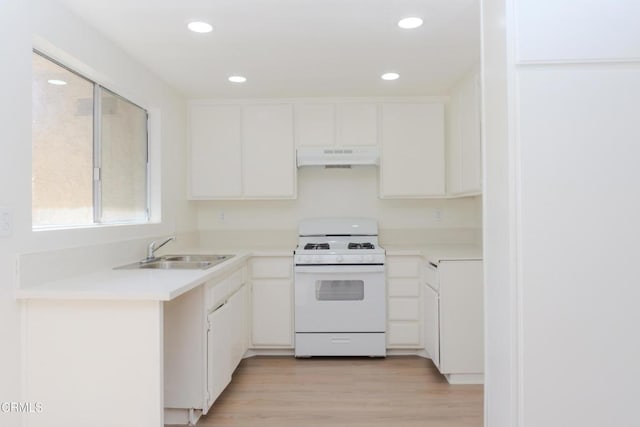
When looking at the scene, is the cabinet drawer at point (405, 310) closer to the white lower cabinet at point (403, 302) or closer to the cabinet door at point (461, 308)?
the white lower cabinet at point (403, 302)

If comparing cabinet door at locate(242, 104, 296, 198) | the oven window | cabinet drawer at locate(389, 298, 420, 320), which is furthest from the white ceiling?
cabinet drawer at locate(389, 298, 420, 320)

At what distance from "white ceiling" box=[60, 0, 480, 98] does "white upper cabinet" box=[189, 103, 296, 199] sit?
25cm

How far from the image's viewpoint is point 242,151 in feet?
12.6

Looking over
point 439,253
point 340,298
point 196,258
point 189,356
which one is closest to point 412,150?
point 439,253

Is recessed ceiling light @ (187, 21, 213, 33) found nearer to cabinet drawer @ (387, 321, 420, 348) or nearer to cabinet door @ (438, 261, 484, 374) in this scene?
cabinet door @ (438, 261, 484, 374)

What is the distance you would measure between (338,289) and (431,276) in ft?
2.47

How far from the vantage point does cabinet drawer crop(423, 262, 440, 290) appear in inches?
122

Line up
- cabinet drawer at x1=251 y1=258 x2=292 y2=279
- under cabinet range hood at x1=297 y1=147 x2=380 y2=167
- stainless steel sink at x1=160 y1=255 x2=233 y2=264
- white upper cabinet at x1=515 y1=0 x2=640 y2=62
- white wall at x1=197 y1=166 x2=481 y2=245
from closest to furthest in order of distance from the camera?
white upper cabinet at x1=515 y1=0 x2=640 y2=62, stainless steel sink at x1=160 y1=255 x2=233 y2=264, cabinet drawer at x1=251 y1=258 x2=292 y2=279, under cabinet range hood at x1=297 y1=147 x2=380 y2=167, white wall at x1=197 y1=166 x2=481 y2=245

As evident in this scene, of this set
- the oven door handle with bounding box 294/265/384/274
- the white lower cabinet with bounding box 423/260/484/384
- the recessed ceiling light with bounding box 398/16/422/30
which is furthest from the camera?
the oven door handle with bounding box 294/265/384/274

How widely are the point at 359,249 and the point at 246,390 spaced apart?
141 cm

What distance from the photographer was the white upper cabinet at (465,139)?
306 cm

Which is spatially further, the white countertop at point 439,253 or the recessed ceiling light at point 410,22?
the white countertop at point 439,253

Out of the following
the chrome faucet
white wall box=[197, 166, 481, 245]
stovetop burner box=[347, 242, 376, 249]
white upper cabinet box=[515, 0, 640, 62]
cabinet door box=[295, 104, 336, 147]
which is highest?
cabinet door box=[295, 104, 336, 147]

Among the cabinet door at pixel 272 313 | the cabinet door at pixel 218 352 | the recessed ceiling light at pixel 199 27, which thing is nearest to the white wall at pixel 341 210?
the cabinet door at pixel 272 313
